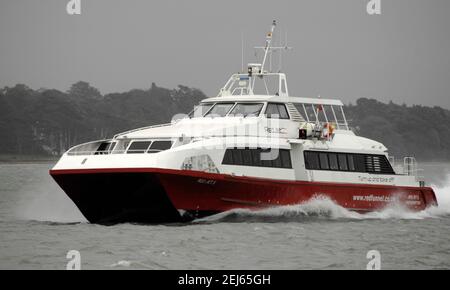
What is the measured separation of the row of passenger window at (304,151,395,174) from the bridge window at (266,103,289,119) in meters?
1.30

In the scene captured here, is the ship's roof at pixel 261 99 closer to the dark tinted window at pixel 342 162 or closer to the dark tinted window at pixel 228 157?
the dark tinted window at pixel 342 162

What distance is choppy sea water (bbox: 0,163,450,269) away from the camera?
20.1 meters

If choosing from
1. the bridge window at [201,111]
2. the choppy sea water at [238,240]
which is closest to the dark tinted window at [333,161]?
the choppy sea water at [238,240]

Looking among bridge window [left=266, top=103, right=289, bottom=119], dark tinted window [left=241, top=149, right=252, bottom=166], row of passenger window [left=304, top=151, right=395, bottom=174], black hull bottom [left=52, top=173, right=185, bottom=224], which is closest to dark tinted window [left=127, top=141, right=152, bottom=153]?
black hull bottom [left=52, top=173, right=185, bottom=224]

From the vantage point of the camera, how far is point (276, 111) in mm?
28766

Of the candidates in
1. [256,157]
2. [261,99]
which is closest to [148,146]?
[256,157]

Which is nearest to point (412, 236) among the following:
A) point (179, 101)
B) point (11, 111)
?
point (11, 111)

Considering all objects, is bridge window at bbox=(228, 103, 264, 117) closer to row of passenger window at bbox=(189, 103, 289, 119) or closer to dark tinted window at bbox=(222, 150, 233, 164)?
row of passenger window at bbox=(189, 103, 289, 119)

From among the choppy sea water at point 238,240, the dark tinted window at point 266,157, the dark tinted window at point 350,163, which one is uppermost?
the dark tinted window at point 266,157

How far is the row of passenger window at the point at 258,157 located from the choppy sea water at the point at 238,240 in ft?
4.37

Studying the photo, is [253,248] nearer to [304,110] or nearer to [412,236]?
[412,236]

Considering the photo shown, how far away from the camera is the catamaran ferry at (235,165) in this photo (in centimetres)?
2527

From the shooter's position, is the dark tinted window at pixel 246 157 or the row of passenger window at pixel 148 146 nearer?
the row of passenger window at pixel 148 146

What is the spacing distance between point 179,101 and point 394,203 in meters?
82.9
